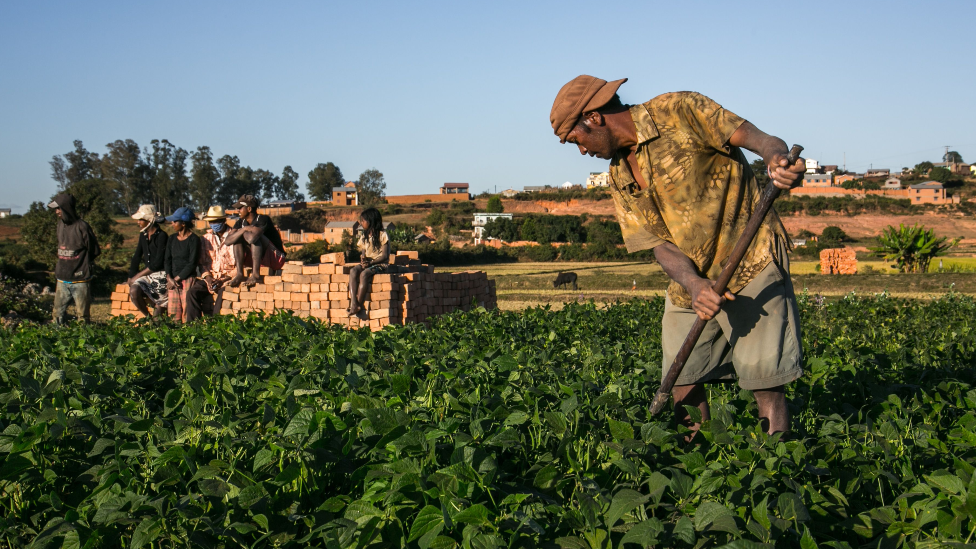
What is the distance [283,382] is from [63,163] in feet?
332

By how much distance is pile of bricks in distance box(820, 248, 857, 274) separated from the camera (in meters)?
26.1

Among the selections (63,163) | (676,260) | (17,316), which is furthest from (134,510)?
(63,163)

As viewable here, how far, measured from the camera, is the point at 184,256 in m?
9.20

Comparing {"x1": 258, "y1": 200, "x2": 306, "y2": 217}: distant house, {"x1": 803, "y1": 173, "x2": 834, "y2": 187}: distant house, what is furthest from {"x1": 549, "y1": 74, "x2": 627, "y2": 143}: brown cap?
{"x1": 803, "y1": 173, "x2": 834, "y2": 187}: distant house

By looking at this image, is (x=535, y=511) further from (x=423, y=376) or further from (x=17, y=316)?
(x=17, y=316)

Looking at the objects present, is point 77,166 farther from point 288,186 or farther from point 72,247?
point 72,247

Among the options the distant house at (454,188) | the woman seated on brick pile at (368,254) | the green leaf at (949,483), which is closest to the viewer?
the green leaf at (949,483)

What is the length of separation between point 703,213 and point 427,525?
1770 millimetres

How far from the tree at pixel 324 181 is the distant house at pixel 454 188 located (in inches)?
821

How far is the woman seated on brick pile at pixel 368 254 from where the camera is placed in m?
8.93

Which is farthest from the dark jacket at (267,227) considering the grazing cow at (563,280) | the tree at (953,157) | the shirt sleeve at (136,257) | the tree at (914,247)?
the tree at (953,157)

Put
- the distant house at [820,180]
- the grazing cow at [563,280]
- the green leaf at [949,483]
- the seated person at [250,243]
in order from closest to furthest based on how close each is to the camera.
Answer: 1. the green leaf at [949,483]
2. the seated person at [250,243]
3. the grazing cow at [563,280]
4. the distant house at [820,180]

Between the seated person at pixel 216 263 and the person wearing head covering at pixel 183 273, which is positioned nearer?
the person wearing head covering at pixel 183 273

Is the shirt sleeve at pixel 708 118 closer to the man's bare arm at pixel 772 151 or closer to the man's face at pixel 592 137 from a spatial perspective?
the man's bare arm at pixel 772 151
